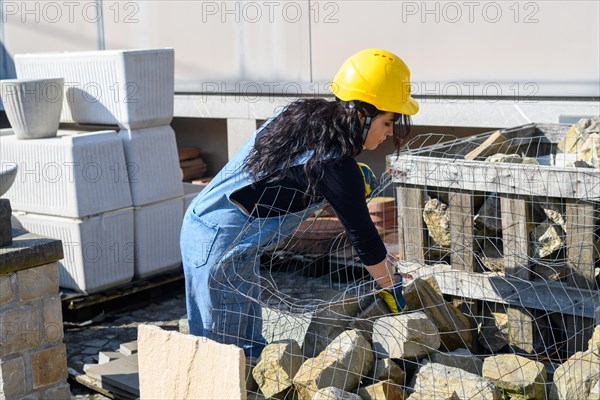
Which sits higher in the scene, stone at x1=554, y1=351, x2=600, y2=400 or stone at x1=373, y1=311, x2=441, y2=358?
stone at x1=373, y1=311, x2=441, y2=358

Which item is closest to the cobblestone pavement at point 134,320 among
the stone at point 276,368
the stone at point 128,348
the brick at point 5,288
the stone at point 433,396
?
the stone at point 128,348

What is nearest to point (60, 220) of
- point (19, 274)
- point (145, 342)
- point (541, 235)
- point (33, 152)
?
point (33, 152)

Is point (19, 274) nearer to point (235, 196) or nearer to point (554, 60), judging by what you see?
point (235, 196)

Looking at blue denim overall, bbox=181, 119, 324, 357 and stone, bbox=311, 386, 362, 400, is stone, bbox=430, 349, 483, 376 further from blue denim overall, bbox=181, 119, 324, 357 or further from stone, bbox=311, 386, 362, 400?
blue denim overall, bbox=181, 119, 324, 357

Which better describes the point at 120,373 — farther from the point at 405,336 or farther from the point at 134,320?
the point at 405,336

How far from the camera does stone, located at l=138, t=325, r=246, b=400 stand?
10.1 feet

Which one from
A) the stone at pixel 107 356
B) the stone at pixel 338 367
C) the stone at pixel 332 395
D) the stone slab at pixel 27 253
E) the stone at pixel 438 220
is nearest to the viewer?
the stone at pixel 332 395

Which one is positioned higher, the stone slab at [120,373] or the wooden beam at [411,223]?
the wooden beam at [411,223]

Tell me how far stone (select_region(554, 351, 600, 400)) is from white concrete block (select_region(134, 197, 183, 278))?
3695 millimetres

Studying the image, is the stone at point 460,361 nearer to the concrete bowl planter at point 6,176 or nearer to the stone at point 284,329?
the stone at point 284,329

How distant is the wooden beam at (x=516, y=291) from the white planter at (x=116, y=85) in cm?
281

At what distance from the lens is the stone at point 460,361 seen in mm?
3592

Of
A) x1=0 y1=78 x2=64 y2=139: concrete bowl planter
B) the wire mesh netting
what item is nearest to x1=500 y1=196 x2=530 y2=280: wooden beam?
the wire mesh netting

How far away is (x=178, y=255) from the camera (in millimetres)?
6773
